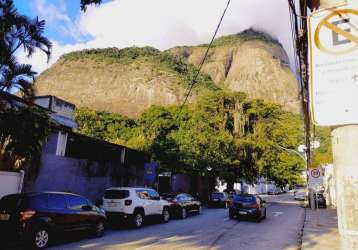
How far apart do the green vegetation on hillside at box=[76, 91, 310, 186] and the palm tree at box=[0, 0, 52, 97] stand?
14836 millimetres

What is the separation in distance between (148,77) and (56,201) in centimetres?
10838

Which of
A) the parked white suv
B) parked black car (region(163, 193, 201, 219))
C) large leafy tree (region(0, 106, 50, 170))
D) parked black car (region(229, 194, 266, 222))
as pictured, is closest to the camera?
large leafy tree (region(0, 106, 50, 170))

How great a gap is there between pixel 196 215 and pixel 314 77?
20.6 m

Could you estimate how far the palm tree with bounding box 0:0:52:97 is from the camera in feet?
41.0

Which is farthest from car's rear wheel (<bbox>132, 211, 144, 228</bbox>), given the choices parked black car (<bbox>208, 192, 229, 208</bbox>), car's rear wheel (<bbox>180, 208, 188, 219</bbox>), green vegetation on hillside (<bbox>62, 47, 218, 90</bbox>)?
green vegetation on hillside (<bbox>62, 47, 218, 90</bbox>)

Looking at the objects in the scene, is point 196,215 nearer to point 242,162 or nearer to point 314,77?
point 242,162

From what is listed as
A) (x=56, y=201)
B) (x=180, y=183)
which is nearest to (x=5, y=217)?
(x=56, y=201)

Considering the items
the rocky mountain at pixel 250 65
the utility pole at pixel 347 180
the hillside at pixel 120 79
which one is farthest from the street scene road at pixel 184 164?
the rocky mountain at pixel 250 65

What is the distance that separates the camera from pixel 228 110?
4016 centimetres

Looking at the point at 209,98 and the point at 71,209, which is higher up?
the point at 209,98

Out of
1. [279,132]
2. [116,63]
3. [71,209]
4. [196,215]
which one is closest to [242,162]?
[279,132]

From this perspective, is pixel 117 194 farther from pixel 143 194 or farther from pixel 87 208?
pixel 87 208

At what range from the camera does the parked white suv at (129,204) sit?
1446 centimetres

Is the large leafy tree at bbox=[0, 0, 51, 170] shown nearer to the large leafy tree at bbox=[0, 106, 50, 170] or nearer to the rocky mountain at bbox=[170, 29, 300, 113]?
the large leafy tree at bbox=[0, 106, 50, 170]
